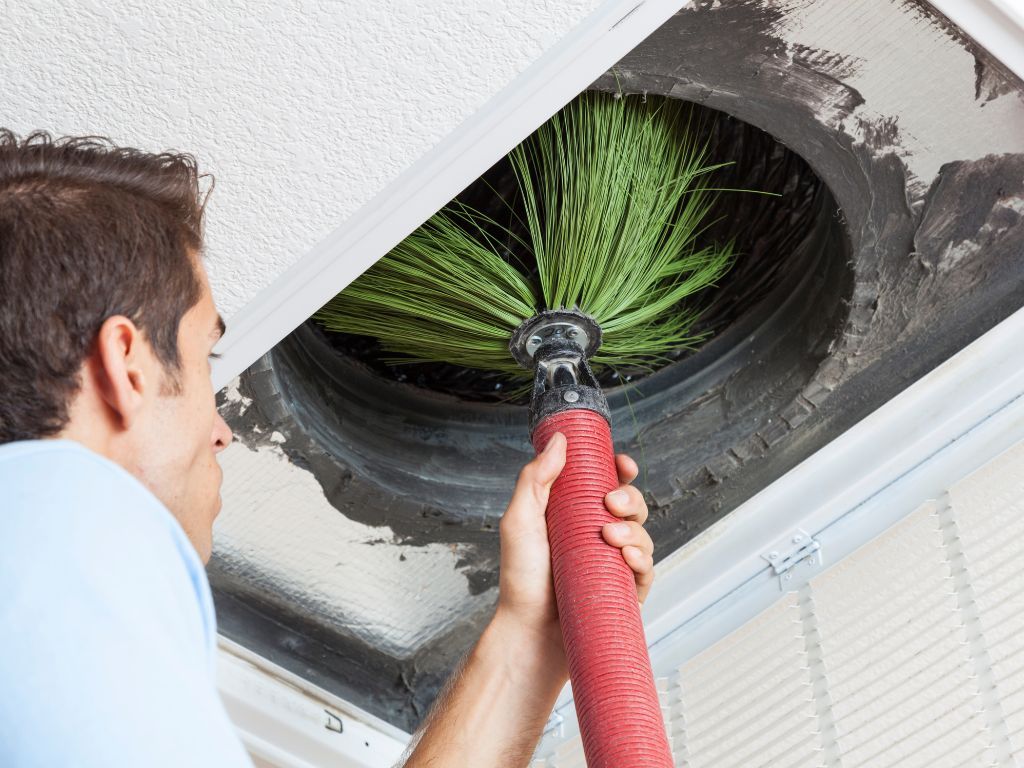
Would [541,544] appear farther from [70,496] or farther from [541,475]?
[70,496]

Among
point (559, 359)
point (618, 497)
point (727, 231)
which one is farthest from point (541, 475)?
point (727, 231)

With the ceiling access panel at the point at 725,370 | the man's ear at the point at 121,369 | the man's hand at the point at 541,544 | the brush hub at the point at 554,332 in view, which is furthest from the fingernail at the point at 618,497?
the man's ear at the point at 121,369

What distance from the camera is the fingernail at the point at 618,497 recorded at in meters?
1.17

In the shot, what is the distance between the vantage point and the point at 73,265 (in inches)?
30.7

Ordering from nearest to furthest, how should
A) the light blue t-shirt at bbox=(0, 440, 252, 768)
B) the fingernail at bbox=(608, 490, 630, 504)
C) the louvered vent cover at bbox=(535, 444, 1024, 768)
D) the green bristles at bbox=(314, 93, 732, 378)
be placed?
the light blue t-shirt at bbox=(0, 440, 252, 768) < the fingernail at bbox=(608, 490, 630, 504) < the louvered vent cover at bbox=(535, 444, 1024, 768) < the green bristles at bbox=(314, 93, 732, 378)

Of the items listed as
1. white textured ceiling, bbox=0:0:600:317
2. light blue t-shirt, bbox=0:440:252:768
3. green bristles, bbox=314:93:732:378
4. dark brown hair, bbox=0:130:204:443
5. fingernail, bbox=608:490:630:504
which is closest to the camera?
light blue t-shirt, bbox=0:440:252:768

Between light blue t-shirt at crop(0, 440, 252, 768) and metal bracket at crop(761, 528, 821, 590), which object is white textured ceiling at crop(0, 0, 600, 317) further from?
metal bracket at crop(761, 528, 821, 590)

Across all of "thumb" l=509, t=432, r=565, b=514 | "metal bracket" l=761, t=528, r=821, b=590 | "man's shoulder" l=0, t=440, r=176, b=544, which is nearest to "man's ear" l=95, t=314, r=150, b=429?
"man's shoulder" l=0, t=440, r=176, b=544

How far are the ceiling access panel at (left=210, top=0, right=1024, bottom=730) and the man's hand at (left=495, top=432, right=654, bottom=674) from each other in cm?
31

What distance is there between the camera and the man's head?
0.75 m

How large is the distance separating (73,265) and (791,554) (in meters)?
1.02

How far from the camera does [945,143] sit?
1.28m

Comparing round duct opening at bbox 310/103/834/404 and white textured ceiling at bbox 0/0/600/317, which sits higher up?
round duct opening at bbox 310/103/834/404

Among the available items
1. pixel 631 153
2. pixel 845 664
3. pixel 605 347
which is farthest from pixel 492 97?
pixel 845 664
